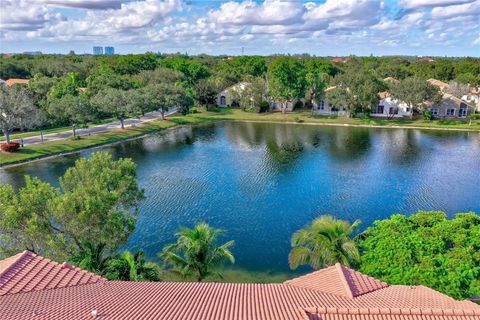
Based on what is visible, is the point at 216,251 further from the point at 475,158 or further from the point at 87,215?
the point at 475,158

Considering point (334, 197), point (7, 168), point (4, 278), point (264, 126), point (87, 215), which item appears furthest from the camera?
point (264, 126)

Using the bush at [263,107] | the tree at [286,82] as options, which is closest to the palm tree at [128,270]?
the tree at [286,82]

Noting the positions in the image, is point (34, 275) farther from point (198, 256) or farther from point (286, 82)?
point (286, 82)

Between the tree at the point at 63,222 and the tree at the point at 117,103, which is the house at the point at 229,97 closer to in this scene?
the tree at the point at 117,103

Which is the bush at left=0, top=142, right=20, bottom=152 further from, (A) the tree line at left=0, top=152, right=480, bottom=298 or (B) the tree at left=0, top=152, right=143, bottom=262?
(A) the tree line at left=0, top=152, right=480, bottom=298

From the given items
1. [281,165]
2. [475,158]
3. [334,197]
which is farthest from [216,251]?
[475,158]

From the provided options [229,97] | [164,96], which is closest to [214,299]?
[164,96]
